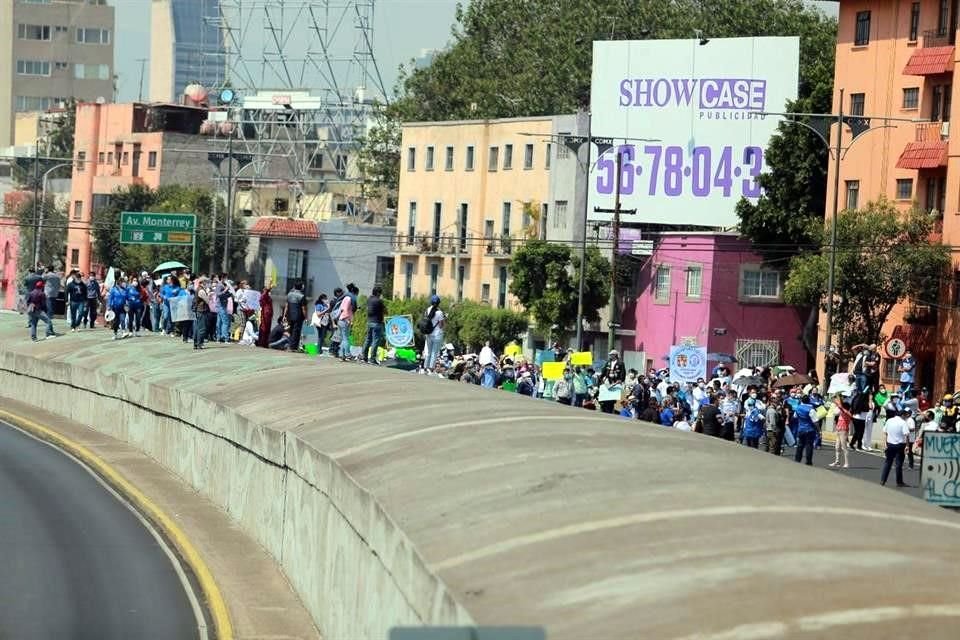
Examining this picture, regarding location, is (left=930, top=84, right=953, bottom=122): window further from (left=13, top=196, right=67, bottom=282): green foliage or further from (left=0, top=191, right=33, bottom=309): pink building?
(left=0, top=191, right=33, bottom=309): pink building

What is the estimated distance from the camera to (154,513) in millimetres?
33125

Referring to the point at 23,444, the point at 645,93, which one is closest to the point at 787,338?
the point at 645,93

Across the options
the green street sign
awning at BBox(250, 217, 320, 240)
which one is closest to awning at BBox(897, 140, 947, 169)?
the green street sign

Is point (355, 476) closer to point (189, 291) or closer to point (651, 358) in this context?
point (189, 291)

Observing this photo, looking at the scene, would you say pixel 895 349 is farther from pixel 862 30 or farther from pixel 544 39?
pixel 544 39

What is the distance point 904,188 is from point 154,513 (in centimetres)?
4522

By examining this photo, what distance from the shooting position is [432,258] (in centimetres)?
10212

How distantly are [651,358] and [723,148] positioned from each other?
33.4 feet

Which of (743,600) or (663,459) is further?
(663,459)

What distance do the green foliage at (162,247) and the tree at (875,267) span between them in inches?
1777

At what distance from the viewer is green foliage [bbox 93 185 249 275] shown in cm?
11149

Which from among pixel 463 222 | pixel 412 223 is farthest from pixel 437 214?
pixel 463 222

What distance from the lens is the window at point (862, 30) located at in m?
74.2

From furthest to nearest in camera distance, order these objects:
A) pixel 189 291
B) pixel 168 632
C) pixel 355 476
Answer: pixel 189 291
pixel 168 632
pixel 355 476
